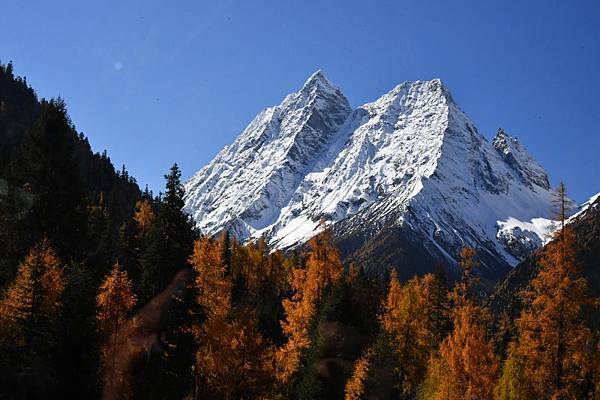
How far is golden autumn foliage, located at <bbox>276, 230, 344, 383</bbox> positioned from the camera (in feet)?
169

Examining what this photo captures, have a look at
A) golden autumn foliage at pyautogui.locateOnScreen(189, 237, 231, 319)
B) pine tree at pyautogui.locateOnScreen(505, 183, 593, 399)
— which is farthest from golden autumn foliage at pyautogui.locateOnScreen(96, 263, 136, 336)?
pine tree at pyautogui.locateOnScreen(505, 183, 593, 399)

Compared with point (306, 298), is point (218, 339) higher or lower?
lower

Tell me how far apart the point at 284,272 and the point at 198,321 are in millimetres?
72040

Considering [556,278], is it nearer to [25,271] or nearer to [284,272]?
[25,271]

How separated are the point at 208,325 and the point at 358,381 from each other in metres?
17.3

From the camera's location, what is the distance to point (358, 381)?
4866 centimetres

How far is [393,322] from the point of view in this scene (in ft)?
186

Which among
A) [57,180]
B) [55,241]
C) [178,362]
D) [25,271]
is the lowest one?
[178,362]

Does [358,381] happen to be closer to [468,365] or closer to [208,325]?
[468,365]

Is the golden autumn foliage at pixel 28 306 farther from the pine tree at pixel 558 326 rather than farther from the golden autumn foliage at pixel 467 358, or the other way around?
the pine tree at pixel 558 326

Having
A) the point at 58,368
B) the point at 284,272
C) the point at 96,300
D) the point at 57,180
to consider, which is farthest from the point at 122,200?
the point at 58,368

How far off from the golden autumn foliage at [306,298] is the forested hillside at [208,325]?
0.19 m

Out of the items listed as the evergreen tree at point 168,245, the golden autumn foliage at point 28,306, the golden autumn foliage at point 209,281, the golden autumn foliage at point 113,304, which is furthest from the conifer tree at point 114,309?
the golden autumn foliage at point 209,281

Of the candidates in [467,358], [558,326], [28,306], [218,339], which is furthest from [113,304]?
[558,326]
